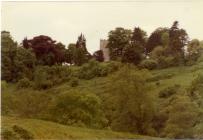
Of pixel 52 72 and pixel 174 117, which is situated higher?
pixel 52 72

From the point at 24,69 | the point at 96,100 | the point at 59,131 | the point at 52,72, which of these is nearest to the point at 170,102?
the point at 96,100

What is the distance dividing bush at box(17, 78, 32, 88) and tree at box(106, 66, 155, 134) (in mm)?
3357

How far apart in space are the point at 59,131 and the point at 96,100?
27.2 ft

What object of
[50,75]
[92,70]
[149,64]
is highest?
[149,64]

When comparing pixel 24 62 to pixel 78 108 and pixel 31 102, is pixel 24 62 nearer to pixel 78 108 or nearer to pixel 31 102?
pixel 31 102

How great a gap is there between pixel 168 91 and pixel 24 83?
637 cm

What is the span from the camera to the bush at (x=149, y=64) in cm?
→ 2097

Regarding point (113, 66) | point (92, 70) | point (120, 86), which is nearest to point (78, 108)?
point (92, 70)

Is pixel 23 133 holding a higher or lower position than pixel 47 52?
lower

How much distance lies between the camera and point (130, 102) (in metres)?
19.2

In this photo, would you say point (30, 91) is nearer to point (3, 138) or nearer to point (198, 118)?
point (198, 118)

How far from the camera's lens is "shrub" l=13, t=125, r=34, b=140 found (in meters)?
10.4

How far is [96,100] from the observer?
2014 cm

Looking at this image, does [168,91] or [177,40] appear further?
[168,91]
